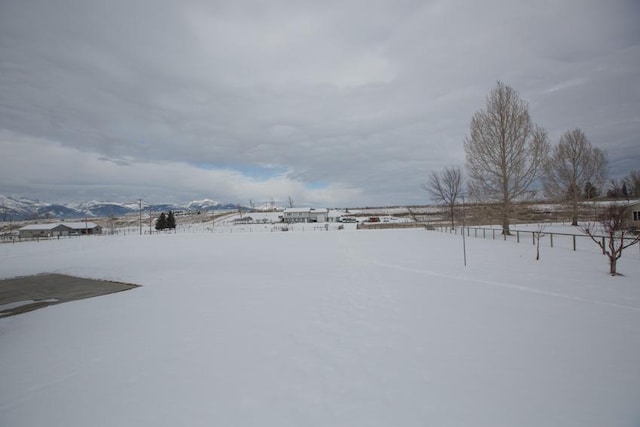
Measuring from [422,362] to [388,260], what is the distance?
469 inches

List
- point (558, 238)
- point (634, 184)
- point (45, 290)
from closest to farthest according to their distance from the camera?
point (45, 290), point (558, 238), point (634, 184)

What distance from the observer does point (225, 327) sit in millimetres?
7090

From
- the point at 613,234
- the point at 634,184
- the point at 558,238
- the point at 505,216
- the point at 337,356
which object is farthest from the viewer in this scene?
the point at 634,184

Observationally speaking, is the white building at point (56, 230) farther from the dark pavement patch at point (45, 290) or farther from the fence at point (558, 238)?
the fence at point (558, 238)

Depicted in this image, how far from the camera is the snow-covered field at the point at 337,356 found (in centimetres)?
390

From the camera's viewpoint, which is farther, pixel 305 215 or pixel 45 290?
pixel 305 215

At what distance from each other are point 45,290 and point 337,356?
14383mm

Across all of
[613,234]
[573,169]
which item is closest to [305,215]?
[573,169]

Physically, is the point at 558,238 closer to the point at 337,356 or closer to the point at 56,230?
the point at 337,356

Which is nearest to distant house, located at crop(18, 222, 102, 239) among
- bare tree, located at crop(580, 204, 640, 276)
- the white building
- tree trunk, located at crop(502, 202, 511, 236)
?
the white building

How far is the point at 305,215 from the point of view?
324 ft

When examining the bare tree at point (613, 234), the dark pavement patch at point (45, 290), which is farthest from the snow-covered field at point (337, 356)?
the dark pavement patch at point (45, 290)

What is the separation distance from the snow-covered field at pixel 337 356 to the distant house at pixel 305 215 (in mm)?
86854

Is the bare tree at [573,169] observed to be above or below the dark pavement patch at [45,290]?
above
